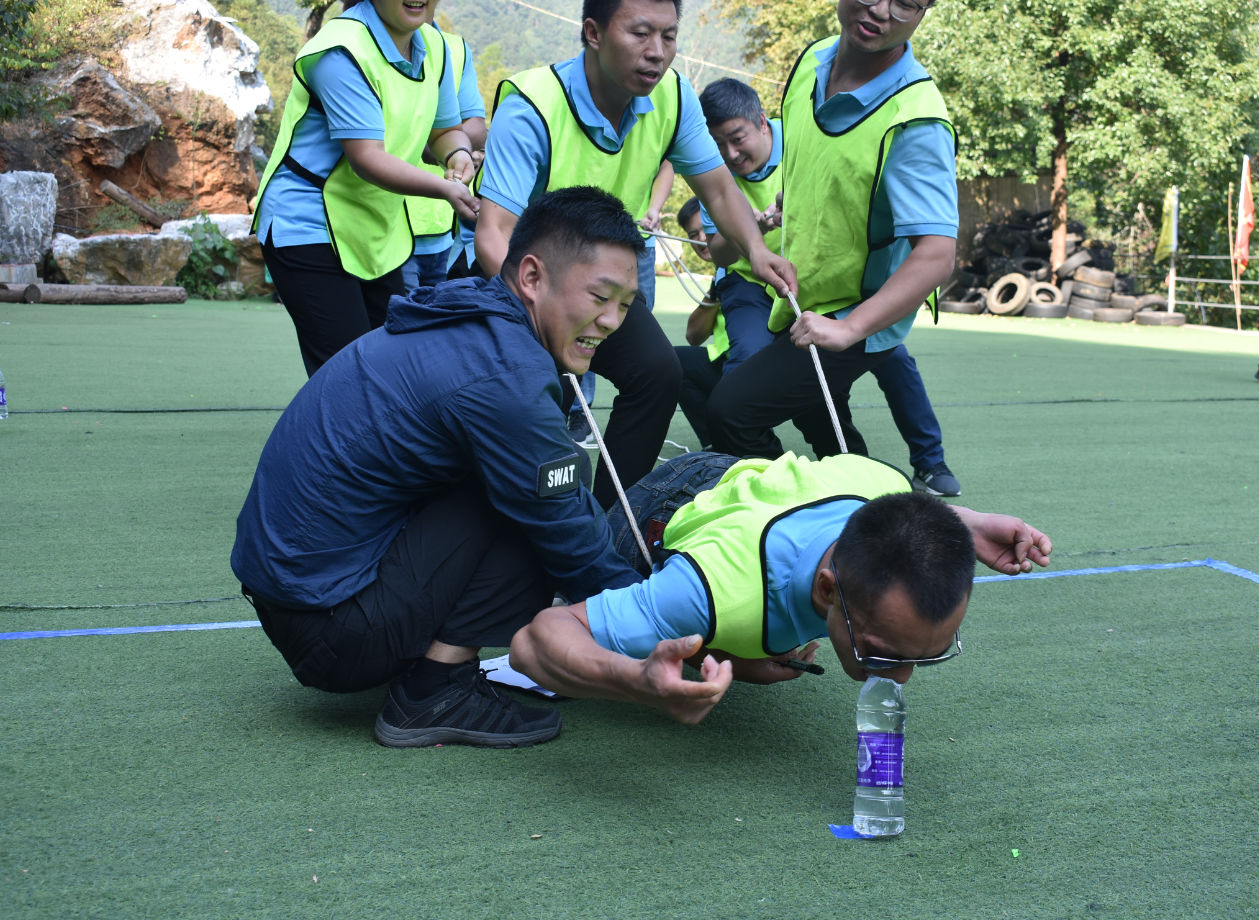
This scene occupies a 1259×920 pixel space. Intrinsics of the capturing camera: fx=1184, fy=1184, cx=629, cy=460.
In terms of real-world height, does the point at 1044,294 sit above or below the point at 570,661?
below

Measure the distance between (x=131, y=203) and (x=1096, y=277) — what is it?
46.2 feet

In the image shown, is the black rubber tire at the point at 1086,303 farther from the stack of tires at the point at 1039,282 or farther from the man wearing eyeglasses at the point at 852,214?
the man wearing eyeglasses at the point at 852,214

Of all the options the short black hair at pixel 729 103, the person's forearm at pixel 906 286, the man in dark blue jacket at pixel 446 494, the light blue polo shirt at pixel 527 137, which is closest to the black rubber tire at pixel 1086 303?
the short black hair at pixel 729 103

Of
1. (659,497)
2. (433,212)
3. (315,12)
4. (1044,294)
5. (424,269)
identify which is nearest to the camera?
(659,497)

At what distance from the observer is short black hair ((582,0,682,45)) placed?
2867 millimetres

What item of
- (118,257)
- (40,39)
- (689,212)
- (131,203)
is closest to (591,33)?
(689,212)

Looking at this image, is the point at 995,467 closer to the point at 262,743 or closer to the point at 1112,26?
the point at 262,743

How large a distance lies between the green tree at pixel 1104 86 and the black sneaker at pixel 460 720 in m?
15.8

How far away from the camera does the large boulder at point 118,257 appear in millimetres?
13930

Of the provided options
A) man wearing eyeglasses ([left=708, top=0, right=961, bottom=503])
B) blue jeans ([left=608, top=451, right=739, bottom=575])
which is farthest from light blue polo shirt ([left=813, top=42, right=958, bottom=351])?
blue jeans ([left=608, top=451, right=739, bottom=575])

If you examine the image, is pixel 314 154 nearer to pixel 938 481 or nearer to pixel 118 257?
pixel 938 481

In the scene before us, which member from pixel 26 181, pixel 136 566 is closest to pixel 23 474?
pixel 136 566

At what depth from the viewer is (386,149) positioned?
342 cm

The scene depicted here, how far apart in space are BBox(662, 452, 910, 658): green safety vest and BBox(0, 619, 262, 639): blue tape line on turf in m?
1.10
